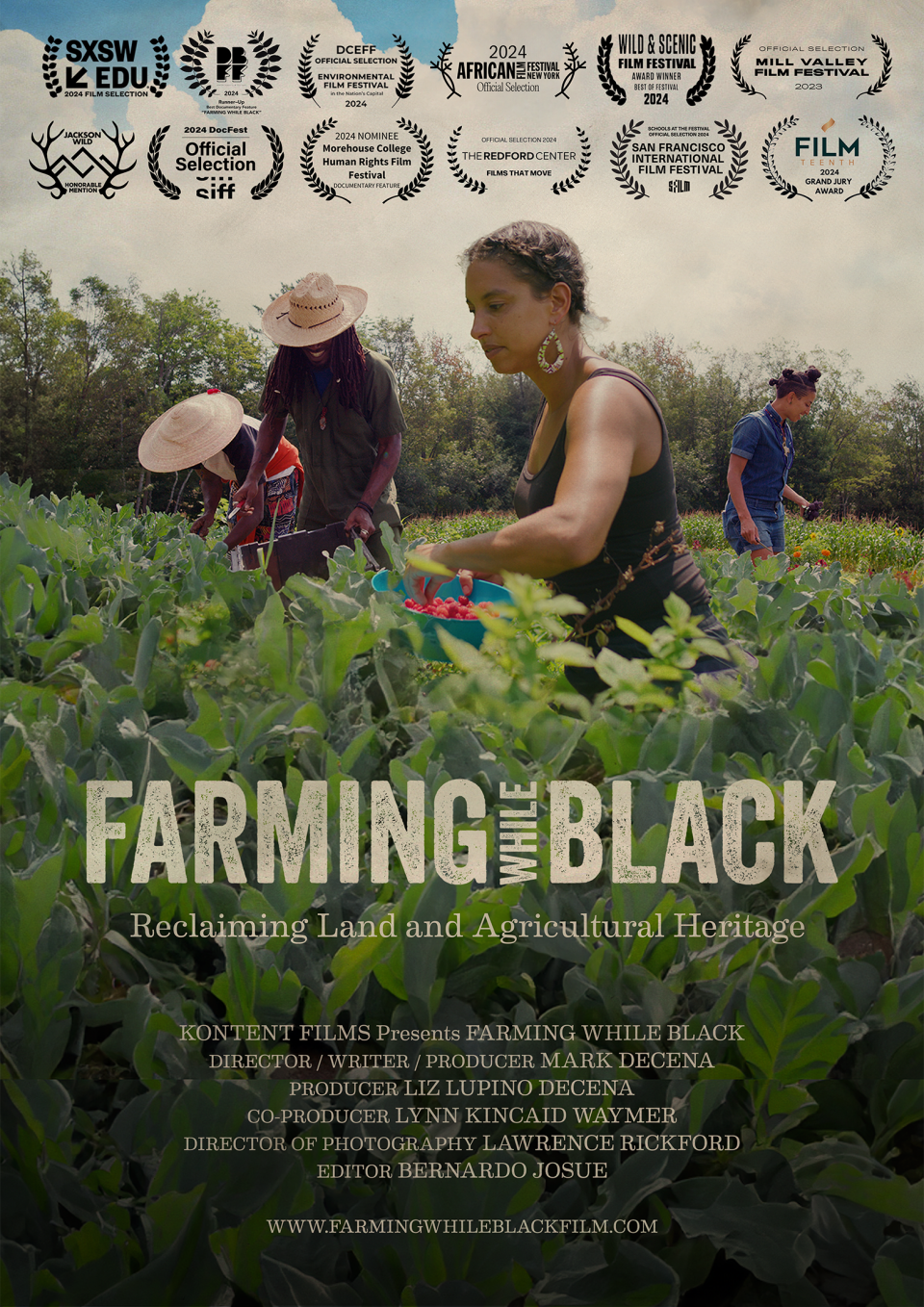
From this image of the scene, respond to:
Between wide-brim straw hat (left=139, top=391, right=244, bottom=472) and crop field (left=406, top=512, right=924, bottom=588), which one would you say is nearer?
wide-brim straw hat (left=139, top=391, right=244, bottom=472)

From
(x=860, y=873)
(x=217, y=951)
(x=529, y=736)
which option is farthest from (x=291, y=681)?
(x=860, y=873)

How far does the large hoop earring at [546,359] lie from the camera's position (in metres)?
1.35

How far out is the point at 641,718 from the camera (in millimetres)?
1321

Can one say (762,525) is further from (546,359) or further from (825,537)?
(546,359)

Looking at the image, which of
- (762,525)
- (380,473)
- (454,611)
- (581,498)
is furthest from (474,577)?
(762,525)

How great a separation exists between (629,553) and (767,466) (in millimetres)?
274

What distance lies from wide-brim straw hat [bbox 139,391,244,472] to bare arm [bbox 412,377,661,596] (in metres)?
0.45

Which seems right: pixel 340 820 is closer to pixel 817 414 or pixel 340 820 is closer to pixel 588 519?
pixel 588 519

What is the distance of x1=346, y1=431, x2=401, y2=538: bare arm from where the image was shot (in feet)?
5.30

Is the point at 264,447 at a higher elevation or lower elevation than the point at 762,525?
higher

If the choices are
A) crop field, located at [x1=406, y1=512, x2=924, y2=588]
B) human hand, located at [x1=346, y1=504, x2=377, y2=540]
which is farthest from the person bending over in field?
crop field, located at [x1=406, y1=512, x2=924, y2=588]

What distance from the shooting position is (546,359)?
4.47 feet

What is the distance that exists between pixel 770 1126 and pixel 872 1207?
0.11 metres

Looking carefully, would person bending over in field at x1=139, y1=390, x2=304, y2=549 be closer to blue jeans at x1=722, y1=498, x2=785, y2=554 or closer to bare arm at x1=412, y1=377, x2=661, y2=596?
bare arm at x1=412, y1=377, x2=661, y2=596
